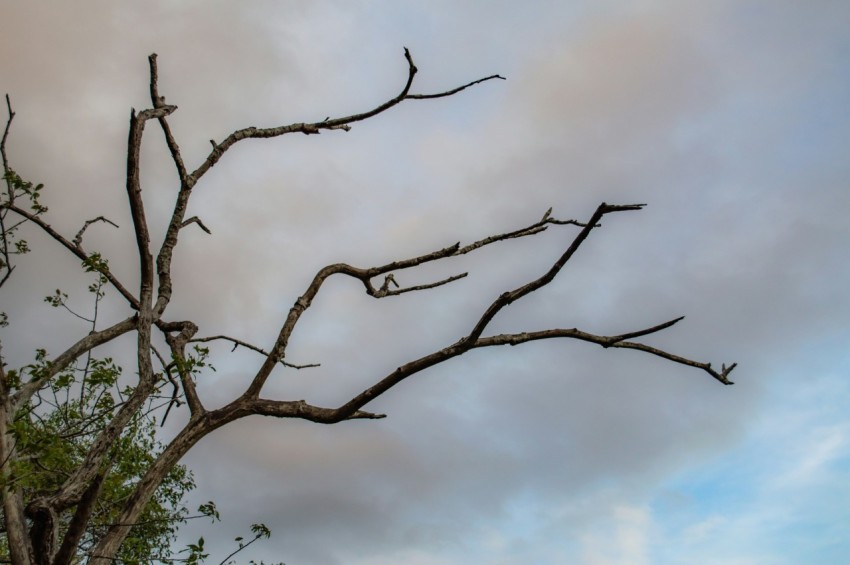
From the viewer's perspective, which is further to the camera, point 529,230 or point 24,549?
point 529,230

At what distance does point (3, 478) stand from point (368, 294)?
479 centimetres

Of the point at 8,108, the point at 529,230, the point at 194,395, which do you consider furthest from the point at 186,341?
the point at 529,230

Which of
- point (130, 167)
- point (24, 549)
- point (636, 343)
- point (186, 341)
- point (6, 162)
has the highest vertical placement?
point (6, 162)

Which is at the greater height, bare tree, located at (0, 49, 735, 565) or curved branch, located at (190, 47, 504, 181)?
curved branch, located at (190, 47, 504, 181)

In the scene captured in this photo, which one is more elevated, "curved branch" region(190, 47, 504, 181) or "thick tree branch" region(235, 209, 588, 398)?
"curved branch" region(190, 47, 504, 181)

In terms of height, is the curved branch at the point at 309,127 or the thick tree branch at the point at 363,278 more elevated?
the curved branch at the point at 309,127

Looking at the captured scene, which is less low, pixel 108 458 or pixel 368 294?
pixel 368 294

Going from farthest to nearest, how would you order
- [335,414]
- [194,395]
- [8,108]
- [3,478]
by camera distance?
[8,108]
[194,395]
[335,414]
[3,478]

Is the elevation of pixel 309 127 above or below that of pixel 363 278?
above

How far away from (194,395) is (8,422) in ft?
6.80

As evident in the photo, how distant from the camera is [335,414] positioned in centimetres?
841

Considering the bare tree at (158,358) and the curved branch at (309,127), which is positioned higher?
the curved branch at (309,127)

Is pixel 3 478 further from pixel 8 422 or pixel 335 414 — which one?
pixel 335 414

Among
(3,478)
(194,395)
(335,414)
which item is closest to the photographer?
(3,478)
